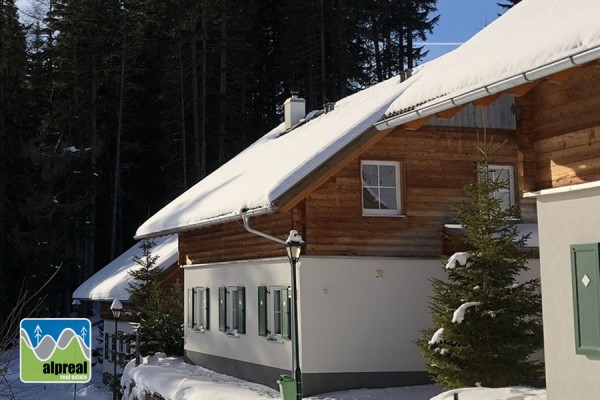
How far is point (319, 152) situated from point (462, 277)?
4.20m

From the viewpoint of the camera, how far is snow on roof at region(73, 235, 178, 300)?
29056mm

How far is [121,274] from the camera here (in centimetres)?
3225

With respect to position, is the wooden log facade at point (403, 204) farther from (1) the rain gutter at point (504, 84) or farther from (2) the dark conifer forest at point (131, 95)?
(2) the dark conifer forest at point (131, 95)

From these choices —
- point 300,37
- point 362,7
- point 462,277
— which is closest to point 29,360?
point 462,277

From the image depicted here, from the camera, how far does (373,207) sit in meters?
17.0

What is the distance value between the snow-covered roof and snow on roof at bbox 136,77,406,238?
15.4 ft

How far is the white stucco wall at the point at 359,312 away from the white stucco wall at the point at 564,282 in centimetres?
665

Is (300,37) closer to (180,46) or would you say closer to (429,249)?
(180,46)

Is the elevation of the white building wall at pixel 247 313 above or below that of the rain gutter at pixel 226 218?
below

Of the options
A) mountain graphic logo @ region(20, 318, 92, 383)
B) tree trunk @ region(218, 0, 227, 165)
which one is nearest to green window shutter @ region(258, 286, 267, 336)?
mountain graphic logo @ region(20, 318, 92, 383)

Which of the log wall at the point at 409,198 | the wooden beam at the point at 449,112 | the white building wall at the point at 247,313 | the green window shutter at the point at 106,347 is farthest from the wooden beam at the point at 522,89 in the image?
the green window shutter at the point at 106,347

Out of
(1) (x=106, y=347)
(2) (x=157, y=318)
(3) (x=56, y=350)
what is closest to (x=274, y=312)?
(2) (x=157, y=318)

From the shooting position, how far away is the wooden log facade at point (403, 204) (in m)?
16.3

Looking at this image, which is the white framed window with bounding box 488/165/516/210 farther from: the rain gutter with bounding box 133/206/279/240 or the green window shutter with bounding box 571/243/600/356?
the green window shutter with bounding box 571/243/600/356
